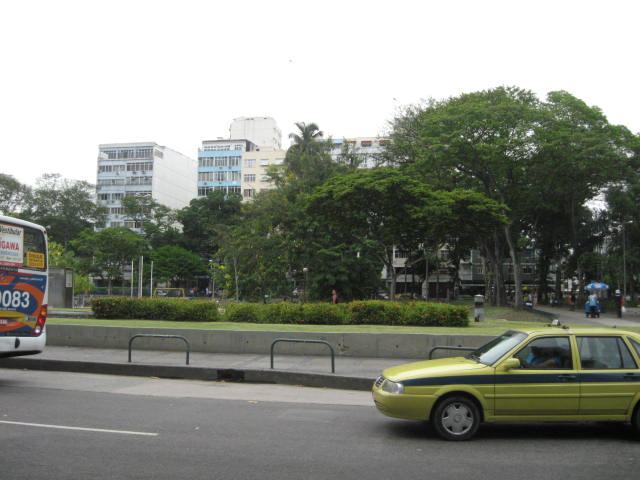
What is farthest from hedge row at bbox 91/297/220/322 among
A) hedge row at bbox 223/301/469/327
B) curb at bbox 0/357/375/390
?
curb at bbox 0/357/375/390

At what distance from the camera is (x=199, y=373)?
1239 cm

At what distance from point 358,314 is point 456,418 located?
1041cm

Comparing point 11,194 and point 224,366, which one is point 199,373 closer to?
point 224,366

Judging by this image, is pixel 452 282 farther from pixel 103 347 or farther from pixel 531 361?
pixel 531 361

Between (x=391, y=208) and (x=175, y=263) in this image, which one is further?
(x=175, y=263)

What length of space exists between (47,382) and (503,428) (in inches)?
351

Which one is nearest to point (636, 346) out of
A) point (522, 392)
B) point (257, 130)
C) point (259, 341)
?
point (522, 392)

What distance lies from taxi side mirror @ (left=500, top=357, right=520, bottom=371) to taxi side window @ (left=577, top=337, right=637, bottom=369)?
87 centimetres

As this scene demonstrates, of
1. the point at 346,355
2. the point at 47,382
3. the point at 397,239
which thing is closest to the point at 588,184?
the point at 397,239

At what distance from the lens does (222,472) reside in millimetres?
5465

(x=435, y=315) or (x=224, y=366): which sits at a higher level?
(x=435, y=315)

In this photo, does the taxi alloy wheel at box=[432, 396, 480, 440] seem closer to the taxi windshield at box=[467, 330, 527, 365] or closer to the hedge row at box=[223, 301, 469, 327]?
the taxi windshield at box=[467, 330, 527, 365]

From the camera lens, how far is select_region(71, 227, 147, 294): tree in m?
56.9

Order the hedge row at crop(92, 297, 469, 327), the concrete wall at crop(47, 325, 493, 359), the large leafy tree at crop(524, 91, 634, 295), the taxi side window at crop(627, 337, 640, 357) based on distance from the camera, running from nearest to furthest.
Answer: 1. the taxi side window at crop(627, 337, 640, 357)
2. the concrete wall at crop(47, 325, 493, 359)
3. the hedge row at crop(92, 297, 469, 327)
4. the large leafy tree at crop(524, 91, 634, 295)
